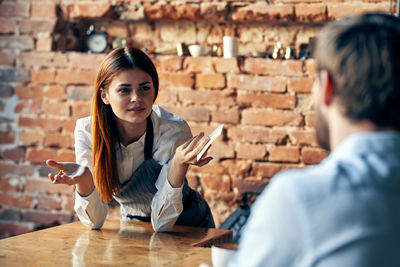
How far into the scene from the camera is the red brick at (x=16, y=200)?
11.5 feet

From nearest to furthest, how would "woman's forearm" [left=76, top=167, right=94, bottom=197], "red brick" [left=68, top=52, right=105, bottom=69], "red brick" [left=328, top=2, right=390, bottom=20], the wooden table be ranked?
the wooden table
"woman's forearm" [left=76, top=167, right=94, bottom=197]
"red brick" [left=328, top=2, right=390, bottom=20]
"red brick" [left=68, top=52, right=105, bottom=69]

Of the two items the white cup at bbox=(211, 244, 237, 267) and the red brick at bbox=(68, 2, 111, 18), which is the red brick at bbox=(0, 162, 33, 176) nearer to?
the red brick at bbox=(68, 2, 111, 18)

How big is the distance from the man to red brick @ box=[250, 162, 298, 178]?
228 centimetres

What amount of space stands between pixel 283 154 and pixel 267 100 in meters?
0.31

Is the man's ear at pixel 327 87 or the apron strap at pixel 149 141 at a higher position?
the man's ear at pixel 327 87

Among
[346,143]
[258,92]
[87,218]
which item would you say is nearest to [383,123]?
[346,143]

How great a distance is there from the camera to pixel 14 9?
3.51 meters

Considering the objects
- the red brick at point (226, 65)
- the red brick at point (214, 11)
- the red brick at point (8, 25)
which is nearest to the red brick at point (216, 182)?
the red brick at point (226, 65)

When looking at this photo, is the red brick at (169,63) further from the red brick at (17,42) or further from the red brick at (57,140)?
the red brick at (17,42)

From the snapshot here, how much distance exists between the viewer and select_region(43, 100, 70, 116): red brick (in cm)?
340

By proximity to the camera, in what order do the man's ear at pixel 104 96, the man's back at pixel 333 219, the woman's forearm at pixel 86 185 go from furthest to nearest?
the man's ear at pixel 104 96
the woman's forearm at pixel 86 185
the man's back at pixel 333 219

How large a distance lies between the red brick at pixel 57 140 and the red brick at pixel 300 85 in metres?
1.35

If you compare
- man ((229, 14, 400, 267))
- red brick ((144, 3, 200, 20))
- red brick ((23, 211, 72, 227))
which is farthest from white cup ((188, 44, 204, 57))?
man ((229, 14, 400, 267))

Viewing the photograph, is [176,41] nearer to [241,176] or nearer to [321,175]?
[241,176]
